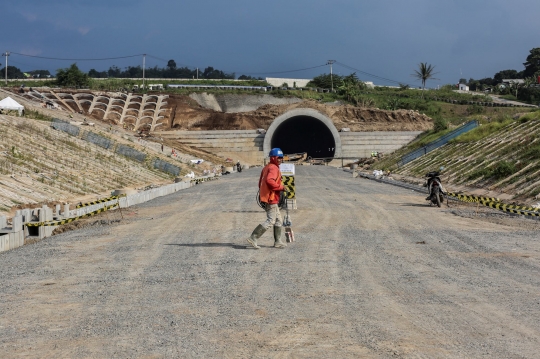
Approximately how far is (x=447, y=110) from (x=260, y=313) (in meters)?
105

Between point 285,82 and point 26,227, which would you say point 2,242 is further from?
point 285,82

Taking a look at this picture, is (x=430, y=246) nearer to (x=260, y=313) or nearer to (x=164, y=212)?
(x=260, y=313)

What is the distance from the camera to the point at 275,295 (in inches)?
385

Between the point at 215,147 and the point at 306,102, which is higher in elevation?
the point at 306,102

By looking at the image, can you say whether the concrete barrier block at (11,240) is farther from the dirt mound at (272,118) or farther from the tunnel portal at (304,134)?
the dirt mound at (272,118)

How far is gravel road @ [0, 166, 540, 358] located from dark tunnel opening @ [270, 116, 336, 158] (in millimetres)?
77250

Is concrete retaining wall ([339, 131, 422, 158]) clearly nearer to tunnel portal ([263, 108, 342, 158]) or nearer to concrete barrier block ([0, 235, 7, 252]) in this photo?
tunnel portal ([263, 108, 342, 158])

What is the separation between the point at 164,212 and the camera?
24.7m

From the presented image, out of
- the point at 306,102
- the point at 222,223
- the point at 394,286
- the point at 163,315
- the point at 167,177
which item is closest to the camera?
the point at 163,315

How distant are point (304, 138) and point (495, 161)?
67905 mm

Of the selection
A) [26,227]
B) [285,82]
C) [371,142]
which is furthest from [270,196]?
[285,82]

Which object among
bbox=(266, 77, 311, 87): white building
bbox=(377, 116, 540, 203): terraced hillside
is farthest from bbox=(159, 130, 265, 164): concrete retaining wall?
bbox=(266, 77, 311, 87): white building

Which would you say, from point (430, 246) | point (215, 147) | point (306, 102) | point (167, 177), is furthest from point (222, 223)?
point (306, 102)

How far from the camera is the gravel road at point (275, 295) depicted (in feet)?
24.2
